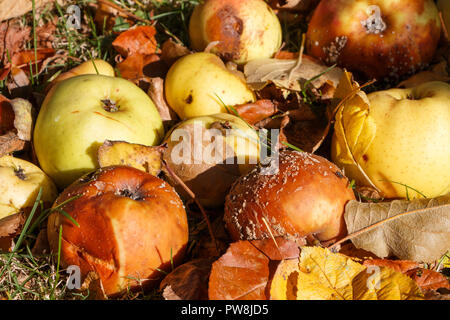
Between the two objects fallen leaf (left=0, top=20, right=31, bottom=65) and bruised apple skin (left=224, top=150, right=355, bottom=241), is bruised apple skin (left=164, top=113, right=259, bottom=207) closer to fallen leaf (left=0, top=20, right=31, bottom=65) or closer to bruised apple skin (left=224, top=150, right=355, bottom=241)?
bruised apple skin (left=224, top=150, right=355, bottom=241)

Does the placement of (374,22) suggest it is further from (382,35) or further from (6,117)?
(6,117)

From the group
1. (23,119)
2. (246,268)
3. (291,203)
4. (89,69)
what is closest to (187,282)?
(246,268)

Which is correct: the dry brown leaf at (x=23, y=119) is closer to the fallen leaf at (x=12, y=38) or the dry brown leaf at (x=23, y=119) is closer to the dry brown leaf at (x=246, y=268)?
the fallen leaf at (x=12, y=38)

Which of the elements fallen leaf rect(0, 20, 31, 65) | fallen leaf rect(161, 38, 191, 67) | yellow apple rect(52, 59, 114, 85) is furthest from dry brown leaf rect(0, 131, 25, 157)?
fallen leaf rect(161, 38, 191, 67)

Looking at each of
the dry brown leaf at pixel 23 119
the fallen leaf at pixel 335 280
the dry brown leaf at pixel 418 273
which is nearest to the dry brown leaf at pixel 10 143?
the dry brown leaf at pixel 23 119

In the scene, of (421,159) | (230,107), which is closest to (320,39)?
(230,107)
